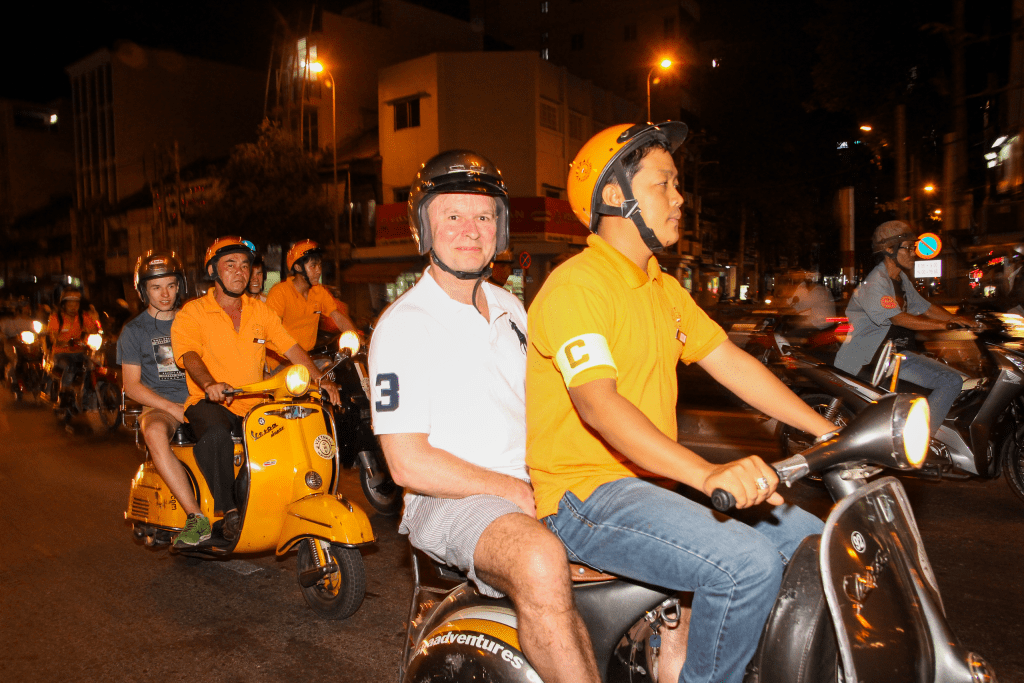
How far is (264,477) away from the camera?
447 cm

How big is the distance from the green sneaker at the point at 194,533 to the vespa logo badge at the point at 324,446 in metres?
0.81

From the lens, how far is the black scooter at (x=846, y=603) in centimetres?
169

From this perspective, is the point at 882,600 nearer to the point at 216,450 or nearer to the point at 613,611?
the point at 613,611

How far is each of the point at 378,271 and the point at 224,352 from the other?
2492 cm

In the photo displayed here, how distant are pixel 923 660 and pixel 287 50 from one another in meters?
38.0

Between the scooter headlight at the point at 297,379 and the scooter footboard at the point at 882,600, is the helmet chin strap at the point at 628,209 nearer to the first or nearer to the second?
Result: the scooter footboard at the point at 882,600

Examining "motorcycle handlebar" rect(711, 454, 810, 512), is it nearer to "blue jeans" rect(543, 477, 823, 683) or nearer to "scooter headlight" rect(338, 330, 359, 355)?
"blue jeans" rect(543, 477, 823, 683)

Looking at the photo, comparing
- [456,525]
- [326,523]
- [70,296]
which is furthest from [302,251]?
[70,296]

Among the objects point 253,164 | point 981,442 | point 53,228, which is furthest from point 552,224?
point 53,228

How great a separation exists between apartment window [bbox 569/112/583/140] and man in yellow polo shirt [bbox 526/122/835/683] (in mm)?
29543

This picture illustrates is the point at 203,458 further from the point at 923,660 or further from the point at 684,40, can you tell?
the point at 684,40

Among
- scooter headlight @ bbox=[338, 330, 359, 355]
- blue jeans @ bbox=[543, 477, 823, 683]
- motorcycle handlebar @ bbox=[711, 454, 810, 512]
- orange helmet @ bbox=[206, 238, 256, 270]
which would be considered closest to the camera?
motorcycle handlebar @ bbox=[711, 454, 810, 512]

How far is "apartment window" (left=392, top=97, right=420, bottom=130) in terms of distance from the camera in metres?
28.5

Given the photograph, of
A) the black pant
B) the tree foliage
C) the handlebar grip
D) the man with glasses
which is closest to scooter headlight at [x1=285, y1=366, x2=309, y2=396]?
the black pant
